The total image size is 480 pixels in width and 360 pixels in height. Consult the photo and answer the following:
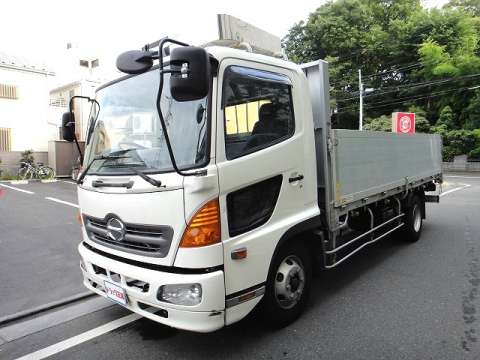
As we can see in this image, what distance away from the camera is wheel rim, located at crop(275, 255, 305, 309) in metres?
3.39

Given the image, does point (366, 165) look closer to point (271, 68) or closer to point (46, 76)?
point (271, 68)

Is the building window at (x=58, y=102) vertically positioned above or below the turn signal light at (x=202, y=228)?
above

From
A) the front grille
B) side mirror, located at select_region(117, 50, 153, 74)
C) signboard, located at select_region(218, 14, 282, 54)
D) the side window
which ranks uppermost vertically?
signboard, located at select_region(218, 14, 282, 54)

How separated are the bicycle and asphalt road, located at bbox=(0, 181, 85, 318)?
25.9 ft

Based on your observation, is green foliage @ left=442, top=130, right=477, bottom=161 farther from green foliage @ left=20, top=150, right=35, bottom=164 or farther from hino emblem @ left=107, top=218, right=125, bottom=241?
hino emblem @ left=107, top=218, right=125, bottom=241

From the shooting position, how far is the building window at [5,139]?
19.9 metres

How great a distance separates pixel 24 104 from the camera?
2081 cm

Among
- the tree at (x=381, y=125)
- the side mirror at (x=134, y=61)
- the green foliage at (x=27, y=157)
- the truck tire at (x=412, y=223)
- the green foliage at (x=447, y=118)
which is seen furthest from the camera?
the tree at (x=381, y=125)

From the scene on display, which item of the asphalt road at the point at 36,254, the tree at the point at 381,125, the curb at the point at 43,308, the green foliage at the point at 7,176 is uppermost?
the tree at the point at 381,125

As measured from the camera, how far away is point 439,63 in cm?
2681

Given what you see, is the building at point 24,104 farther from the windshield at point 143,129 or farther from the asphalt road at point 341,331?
the asphalt road at point 341,331

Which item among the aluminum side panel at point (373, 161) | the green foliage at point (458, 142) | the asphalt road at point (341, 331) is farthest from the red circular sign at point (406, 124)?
the green foliage at point (458, 142)

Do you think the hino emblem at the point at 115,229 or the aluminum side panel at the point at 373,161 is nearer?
the hino emblem at the point at 115,229

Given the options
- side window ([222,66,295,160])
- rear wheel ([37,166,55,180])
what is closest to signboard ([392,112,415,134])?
side window ([222,66,295,160])
